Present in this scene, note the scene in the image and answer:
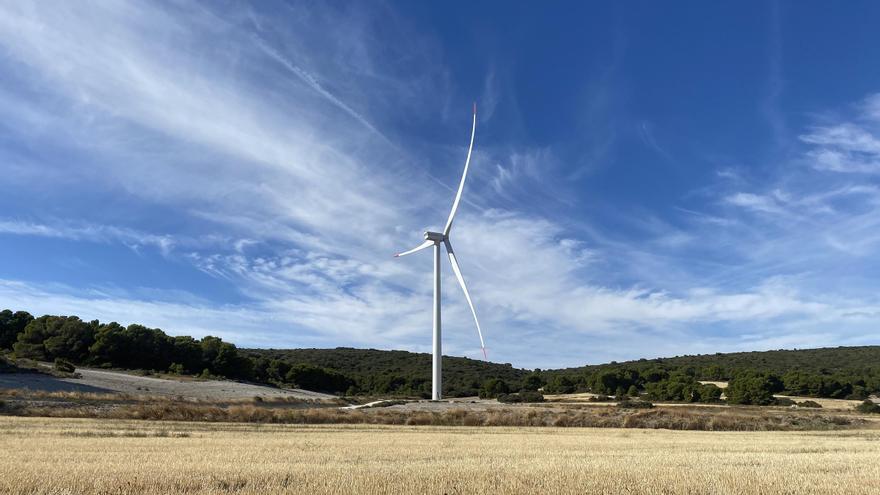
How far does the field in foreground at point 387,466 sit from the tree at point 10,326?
8863 centimetres

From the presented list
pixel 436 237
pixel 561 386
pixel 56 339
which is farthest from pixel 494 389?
pixel 56 339

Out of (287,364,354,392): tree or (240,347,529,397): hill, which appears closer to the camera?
(287,364,354,392): tree

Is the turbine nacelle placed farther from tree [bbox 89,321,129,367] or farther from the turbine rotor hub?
tree [bbox 89,321,129,367]

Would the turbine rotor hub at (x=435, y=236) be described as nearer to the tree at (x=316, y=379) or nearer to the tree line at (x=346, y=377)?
the tree line at (x=346, y=377)

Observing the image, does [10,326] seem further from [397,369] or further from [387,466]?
[387,466]

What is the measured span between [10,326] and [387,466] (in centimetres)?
11080

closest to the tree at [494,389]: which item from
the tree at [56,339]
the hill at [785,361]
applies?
the hill at [785,361]

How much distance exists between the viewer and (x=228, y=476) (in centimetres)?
1505

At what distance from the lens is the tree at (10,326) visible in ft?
341

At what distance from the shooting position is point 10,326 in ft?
345

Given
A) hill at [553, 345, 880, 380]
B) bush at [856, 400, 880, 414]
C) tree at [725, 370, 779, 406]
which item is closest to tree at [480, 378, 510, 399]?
hill at [553, 345, 880, 380]

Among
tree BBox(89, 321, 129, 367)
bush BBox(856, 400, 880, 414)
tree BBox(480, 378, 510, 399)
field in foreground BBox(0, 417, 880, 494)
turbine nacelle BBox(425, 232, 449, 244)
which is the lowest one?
field in foreground BBox(0, 417, 880, 494)

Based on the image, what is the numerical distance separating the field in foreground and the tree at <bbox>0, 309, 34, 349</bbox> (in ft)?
291

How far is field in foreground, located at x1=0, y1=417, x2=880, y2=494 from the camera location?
13.7 m
